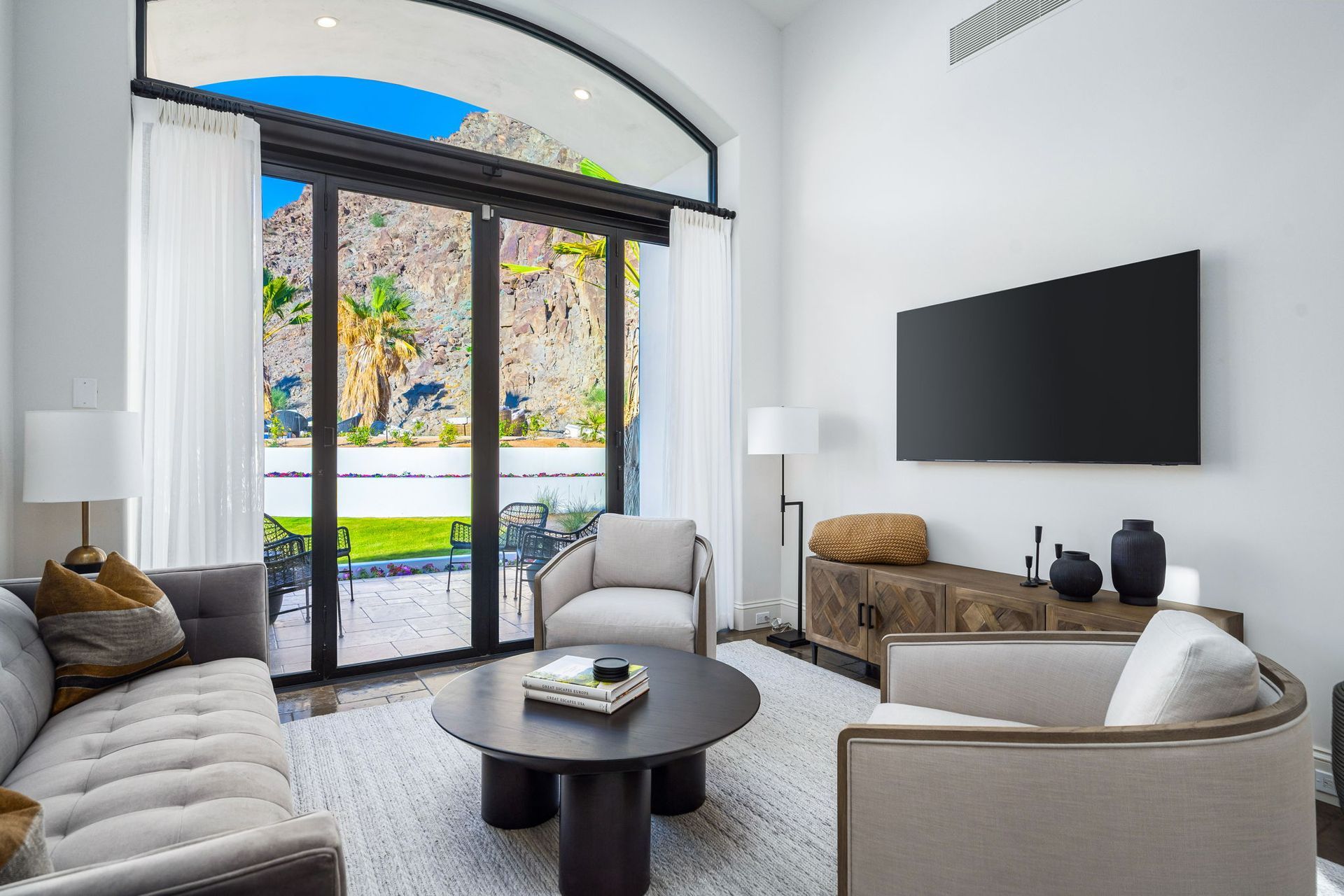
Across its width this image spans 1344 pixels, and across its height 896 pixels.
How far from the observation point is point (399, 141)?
11.6 feet

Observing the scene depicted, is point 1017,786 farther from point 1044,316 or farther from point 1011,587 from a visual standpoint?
point 1044,316

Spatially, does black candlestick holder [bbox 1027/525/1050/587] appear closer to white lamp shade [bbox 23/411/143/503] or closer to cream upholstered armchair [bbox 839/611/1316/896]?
cream upholstered armchair [bbox 839/611/1316/896]

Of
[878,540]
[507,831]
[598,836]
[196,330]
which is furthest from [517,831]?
[196,330]

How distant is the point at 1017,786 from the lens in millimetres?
1282

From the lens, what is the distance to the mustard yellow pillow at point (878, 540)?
352 centimetres

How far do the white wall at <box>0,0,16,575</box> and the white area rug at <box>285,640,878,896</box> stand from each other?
127cm

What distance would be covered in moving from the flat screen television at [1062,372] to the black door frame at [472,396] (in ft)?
5.46

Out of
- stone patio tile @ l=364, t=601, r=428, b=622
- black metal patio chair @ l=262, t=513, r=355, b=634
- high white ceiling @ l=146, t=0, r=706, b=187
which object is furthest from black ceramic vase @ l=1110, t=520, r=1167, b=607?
black metal patio chair @ l=262, t=513, r=355, b=634

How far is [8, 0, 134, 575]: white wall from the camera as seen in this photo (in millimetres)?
2693

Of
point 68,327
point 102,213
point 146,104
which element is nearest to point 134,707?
point 68,327

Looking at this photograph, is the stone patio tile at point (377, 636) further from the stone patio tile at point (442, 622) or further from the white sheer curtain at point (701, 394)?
the white sheer curtain at point (701, 394)

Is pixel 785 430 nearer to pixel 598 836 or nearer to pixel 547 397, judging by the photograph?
pixel 547 397

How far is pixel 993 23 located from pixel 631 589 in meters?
3.21

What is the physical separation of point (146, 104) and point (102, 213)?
1.74 ft
